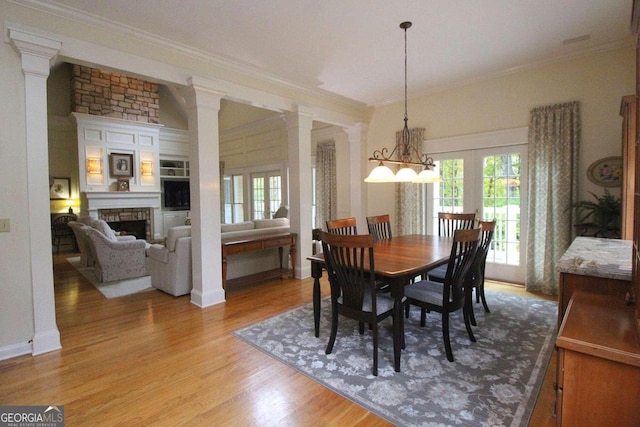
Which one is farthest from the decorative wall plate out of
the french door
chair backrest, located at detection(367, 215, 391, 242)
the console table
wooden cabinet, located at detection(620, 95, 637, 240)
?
the console table

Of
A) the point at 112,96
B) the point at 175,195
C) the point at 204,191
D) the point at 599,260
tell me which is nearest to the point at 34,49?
the point at 204,191

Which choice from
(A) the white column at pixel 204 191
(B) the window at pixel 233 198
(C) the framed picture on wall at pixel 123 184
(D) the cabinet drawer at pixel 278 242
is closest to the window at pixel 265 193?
(B) the window at pixel 233 198

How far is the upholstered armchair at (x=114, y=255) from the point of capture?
4.77m

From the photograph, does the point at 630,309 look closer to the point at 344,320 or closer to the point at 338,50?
the point at 344,320

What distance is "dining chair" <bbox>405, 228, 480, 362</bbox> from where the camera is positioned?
250 centimetres

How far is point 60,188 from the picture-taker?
766cm

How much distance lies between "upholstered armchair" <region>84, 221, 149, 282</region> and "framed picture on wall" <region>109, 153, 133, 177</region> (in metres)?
2.84

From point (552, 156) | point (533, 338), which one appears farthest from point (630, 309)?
point (552, 156)

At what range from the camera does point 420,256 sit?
114 inches

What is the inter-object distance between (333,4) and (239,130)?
5.95 m

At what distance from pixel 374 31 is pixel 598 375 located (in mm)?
3264

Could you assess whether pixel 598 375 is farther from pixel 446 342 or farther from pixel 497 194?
pixel 497 194

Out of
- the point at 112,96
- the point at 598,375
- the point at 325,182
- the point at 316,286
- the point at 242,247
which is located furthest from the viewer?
the point at 112,96

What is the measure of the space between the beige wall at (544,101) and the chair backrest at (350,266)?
10.9 feet
